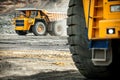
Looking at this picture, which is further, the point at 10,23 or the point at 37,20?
the point at 10,23

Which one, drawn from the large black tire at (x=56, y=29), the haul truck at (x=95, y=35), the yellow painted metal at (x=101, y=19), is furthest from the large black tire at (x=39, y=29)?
the yellow painted metal at (x=101, y=19)

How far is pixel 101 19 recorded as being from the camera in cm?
620

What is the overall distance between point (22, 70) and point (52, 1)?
40.6 meters

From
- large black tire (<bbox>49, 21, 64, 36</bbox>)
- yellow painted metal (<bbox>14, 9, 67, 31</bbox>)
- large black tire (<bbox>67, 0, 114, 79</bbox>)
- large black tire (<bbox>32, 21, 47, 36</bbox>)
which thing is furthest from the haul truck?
large black tire (<bbox>49, 21, 64, 36</bbox>)

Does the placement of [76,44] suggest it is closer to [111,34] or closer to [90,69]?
[90,69]

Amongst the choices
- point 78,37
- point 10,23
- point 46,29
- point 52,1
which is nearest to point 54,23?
point 46,29

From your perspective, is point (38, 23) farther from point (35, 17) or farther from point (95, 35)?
point (95, 35)

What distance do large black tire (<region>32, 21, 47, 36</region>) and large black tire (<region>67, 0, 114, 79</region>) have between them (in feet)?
70.3

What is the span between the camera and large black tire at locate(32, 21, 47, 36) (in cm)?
2861

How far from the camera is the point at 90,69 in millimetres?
6996

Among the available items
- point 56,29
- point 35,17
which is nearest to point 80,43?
point 35,17

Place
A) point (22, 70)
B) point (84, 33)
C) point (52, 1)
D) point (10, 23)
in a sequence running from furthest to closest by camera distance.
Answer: point (52, 1) < point (10, 23) < point (22, 70) < point (84, 33)

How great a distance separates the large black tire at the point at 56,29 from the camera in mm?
29156

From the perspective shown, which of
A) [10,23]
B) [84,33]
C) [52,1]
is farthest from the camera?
[52,1]
